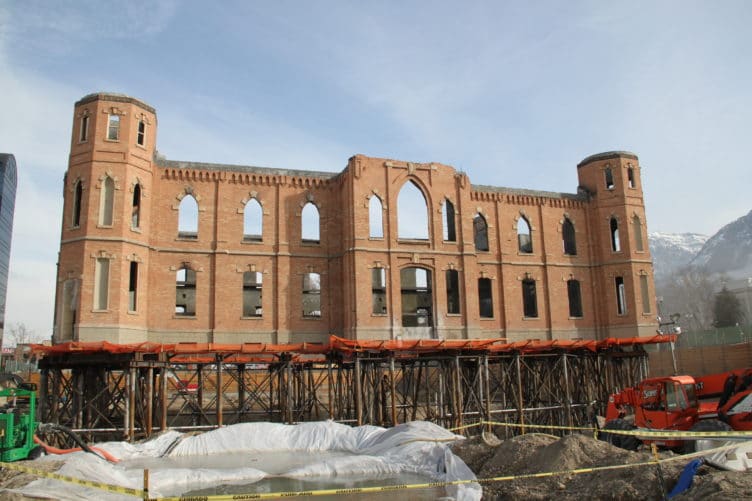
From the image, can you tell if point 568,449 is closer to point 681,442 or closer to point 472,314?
point 681,442

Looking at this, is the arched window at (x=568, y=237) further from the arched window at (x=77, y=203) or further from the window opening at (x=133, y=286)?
the arched window at (x=77, y=203)

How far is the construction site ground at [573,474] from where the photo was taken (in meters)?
9.16

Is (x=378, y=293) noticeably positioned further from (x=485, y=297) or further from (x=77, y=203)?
(x=77, y=203)

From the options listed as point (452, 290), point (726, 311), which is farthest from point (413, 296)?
point (726, 311)

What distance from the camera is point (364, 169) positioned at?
107ft

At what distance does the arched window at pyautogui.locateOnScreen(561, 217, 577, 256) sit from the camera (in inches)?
1507

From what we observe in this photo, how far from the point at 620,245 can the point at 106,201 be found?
1093 inches

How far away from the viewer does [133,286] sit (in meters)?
29.0

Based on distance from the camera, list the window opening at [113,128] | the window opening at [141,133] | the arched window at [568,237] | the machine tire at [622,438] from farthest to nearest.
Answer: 1. the arched window at [568,237]
2. the window opening at [141,133]
3. the window opening at [113,128]
4. the machine tire at [622,438]

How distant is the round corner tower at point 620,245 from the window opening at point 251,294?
64.4 ft

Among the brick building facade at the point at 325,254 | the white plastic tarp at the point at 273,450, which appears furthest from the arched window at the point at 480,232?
the white plastic tarp at the point at 273,450

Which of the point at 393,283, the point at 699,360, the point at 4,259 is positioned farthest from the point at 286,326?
the point at 4,259

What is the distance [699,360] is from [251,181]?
29.1m

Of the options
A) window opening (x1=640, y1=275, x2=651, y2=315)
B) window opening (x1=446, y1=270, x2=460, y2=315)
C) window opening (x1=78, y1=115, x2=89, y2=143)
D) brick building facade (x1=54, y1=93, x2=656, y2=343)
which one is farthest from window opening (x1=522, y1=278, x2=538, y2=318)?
window opening (x1=78, y1=115, x2=89, y2=143)
